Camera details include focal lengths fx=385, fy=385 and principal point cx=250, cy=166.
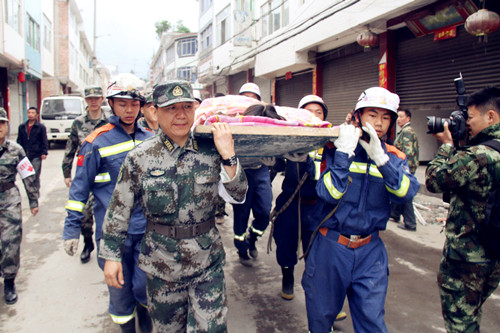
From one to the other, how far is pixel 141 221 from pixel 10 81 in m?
21.3

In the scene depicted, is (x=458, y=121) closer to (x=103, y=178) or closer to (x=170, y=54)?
(x=103, y=178)

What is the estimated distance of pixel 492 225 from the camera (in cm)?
239

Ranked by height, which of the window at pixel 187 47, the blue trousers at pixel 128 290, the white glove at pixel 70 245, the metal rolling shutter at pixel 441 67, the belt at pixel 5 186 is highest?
the window at pixel 187 47

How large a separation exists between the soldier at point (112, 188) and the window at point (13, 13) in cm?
1643

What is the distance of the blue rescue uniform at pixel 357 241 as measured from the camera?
234 centimetres

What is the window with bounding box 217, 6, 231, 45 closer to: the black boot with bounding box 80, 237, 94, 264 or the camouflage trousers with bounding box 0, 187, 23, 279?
the black boot with bounding box 80, 237, 94, 264

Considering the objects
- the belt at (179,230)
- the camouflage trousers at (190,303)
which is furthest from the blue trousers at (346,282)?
the belt at (179,230)

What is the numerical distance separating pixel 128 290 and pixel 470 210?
8.19ft

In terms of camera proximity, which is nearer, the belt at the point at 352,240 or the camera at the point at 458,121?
the belt at the point at 352,240

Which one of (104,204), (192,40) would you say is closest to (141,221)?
(104,204)

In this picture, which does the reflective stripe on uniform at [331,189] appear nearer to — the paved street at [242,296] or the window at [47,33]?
the paved street at [242,296]

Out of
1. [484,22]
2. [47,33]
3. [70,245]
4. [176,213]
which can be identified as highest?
[47,33]

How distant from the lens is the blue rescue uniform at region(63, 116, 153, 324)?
288 cm

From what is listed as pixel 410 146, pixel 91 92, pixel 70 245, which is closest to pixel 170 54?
pixel 91 92
